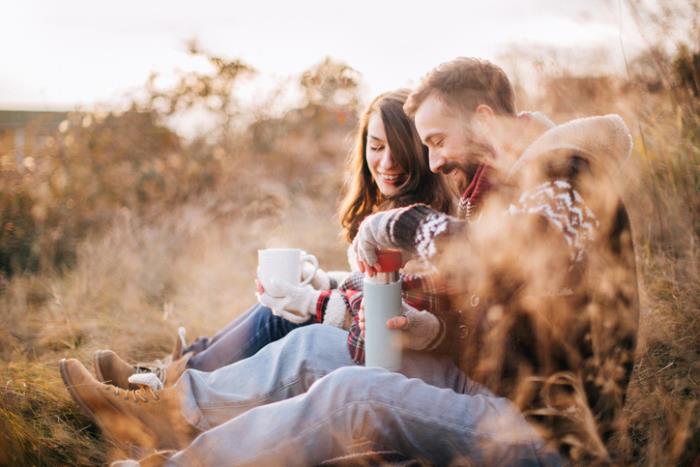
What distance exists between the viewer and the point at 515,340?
183 centimetres

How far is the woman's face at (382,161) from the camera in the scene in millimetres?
2891

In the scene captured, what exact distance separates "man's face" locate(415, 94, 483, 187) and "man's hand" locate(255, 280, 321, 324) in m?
0.85

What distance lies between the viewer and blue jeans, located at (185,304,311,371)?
278 cm

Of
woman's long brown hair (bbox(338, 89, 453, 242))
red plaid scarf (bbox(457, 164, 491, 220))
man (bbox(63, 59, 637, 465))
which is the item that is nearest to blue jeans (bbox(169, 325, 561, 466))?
man (bbox(63, 59, 637, 465))

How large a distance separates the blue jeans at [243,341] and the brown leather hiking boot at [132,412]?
511 mm

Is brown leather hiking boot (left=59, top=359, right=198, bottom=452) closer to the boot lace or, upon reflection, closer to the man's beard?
the boot lace

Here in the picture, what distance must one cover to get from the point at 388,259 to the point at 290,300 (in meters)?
0.89

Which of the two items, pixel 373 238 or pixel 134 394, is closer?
pixel 373 238

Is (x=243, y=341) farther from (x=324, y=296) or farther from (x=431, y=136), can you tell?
(x=431, y=136)

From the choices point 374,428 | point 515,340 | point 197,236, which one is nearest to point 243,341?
point 374,428

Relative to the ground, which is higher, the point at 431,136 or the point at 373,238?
the point at 431,136

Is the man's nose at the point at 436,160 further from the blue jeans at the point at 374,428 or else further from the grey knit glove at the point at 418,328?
the blue jeans at the point at 374,428

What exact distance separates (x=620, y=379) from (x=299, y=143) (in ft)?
19.0

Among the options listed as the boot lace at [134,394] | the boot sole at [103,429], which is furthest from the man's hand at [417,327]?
the boot sole at [103,429]
